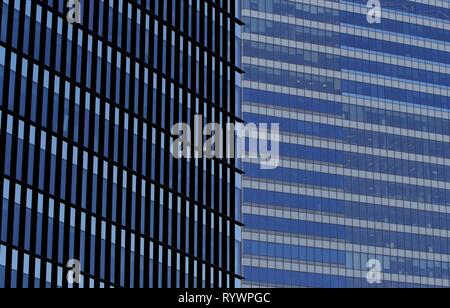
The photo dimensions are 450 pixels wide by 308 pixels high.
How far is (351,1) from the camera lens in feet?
602

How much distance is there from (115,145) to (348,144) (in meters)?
87.6

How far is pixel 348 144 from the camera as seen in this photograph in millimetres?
175375

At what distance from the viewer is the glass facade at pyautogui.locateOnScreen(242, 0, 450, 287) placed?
16612cm

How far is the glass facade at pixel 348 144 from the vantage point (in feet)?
545

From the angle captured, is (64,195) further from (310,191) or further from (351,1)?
(351,1)

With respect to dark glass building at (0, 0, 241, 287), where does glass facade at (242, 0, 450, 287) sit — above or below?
above

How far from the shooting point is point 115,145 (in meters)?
91.1

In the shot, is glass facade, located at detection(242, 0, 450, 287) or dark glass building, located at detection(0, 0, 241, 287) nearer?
dark glass building, located at detection(0, 0, 241, 287)

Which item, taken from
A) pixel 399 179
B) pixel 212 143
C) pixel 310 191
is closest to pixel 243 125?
pixel 310 191

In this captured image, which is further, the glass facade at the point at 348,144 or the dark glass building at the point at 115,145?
the glass facade at the point at 348,144

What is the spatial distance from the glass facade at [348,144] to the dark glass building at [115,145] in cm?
6096

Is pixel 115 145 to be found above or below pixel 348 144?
below

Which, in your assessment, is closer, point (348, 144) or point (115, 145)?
point (115, 145)

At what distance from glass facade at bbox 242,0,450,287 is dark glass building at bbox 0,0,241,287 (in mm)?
60959
